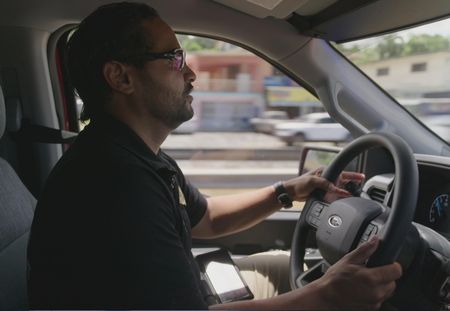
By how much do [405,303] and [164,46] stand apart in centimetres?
104

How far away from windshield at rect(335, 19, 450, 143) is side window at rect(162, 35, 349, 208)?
1013 millimetres

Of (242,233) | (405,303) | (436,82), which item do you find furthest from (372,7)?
(436,82)

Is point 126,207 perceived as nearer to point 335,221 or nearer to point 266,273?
point 335,221

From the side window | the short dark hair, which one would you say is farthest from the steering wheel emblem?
the side window

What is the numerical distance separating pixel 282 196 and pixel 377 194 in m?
0.37

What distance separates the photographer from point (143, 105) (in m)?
1.31

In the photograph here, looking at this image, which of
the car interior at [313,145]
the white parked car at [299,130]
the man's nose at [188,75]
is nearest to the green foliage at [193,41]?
the car interior at [313,145]

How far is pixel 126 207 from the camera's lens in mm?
1044

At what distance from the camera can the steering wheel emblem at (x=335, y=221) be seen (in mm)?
1379

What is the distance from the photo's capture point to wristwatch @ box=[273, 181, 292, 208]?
1.81 m

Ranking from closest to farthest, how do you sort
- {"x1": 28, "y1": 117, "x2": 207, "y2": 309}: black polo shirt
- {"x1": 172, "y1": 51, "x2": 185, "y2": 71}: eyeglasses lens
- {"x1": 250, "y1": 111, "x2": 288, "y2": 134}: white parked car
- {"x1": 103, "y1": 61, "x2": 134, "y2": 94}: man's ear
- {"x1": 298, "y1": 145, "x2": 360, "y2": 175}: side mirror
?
{"x1": 28, "y1": 117, "x2": 207, "y2": 309}: black polo shirt → {"x1": 103, "y1": 61, "x2": 134, "y2": 94}: man's ear → {"x1": 172, "y1": 51, "x2": 185, "y2": 71}: eyeglasses lens → {"x1": 298, "y1": 145, "x2": 360, "y2": 175}: side mirror → {"x1": 250, "y1": 111, "x2": 288, "y2": 134}: white parked car

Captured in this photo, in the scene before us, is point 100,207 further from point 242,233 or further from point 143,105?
point 242,233

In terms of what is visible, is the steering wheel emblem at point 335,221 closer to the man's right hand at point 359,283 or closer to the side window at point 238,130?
the man's right hand at point 359,283

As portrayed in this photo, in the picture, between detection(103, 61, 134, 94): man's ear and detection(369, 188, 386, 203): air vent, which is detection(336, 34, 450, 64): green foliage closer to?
detection(369, 188, 386, 203): air vent
